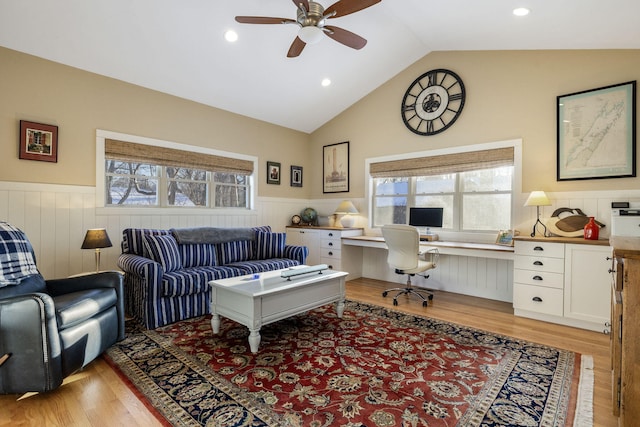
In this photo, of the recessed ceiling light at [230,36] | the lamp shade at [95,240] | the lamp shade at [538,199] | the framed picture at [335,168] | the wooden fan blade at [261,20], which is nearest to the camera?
the wooden fan blade at [261,20]

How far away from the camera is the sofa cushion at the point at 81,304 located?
2057 millimetres

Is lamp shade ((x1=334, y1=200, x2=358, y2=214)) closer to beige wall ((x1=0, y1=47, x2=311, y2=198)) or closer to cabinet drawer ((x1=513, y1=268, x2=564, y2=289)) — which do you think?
beige wall ((x1=0, y1=47, x2=311, y2=198))

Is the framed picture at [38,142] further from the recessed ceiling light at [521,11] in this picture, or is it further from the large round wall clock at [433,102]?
the recessed ceiling light at [521,11]

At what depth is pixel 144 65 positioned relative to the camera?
12.2ft

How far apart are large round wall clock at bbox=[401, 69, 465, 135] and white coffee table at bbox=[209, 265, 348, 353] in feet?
8.97

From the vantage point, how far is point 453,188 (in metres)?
4.57

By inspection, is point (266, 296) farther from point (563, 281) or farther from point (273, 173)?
point (273, 173)

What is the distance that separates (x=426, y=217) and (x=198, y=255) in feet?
10.0

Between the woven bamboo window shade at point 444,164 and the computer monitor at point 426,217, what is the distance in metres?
0.54

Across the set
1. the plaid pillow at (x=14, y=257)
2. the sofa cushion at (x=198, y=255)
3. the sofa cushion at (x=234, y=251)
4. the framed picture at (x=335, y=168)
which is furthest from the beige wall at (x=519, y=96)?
the plaid pillow at (x=14, y=257)

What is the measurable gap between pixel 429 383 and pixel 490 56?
3.96 meters

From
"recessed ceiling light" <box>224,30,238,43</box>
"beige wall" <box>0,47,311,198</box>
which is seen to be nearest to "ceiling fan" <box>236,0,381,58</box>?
"recessed ceiling light" <box>224,30,238,43</box>

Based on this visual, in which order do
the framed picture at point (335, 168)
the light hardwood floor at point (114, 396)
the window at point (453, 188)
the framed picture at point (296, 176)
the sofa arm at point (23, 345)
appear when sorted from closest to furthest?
the light hardwood floor at point (114, 396) → the sofa arm at point (23, 345) → the window at point (453, 188) → the framed picture at point (335, 168) → the framed picture at point (296, 176)

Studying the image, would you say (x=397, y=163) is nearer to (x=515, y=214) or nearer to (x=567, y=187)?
(x=515, y=214)
